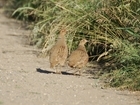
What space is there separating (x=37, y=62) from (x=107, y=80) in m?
2.46

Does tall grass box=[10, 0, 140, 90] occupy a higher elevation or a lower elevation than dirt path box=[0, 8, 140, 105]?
higher

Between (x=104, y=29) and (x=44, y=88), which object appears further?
(x=104, y=29)

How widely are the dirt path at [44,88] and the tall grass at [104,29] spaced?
50cm

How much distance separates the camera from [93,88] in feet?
32.2

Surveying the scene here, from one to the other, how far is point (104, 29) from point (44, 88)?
260 cm

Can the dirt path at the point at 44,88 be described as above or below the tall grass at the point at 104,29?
below

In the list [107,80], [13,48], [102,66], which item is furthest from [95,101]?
[13,48]

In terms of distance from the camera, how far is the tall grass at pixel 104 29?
10266 mm

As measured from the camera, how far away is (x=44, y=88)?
9516mm

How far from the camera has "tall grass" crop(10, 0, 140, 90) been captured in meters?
10.3

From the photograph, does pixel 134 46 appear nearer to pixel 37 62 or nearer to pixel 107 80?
pixel 107 80

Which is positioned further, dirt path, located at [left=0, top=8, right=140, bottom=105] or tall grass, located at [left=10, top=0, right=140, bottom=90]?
tall grass, located at [left=10, top=0, right=140, bottom=90]

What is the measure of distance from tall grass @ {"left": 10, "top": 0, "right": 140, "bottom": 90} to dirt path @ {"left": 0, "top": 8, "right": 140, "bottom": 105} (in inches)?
19.6

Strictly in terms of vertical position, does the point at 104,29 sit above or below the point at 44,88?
above
